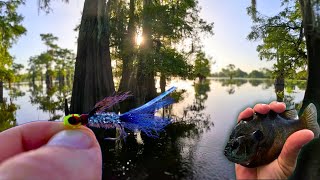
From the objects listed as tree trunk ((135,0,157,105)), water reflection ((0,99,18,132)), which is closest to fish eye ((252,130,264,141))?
water reflection ((0,99,18,132))

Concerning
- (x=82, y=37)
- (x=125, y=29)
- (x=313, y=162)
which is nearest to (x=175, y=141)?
(x=82, y=37)

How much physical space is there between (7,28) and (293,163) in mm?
21250

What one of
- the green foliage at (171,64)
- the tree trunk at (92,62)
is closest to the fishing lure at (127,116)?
the tree trunk at (92,62)

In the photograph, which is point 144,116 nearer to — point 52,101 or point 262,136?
point 262,136

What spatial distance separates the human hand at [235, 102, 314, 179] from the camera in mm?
1362

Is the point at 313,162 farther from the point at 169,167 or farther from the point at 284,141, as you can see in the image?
the point at 284,141

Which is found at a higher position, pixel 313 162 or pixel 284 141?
pixel 284 141

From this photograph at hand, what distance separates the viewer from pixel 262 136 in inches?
60.7

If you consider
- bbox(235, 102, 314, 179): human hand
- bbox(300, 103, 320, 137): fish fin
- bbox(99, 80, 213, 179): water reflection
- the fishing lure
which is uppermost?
the fishing lure

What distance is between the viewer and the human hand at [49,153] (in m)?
0.86

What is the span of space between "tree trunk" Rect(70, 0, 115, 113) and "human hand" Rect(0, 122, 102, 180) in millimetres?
12242

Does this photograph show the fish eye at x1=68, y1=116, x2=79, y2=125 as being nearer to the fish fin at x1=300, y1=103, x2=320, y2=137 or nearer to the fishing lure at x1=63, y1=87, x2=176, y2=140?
the fishing lure at x1=63, y1=87, x2=176, y2=140

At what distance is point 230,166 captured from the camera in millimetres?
10258

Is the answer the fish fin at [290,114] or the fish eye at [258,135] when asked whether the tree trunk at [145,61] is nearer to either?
the fish fin at [290,114]
